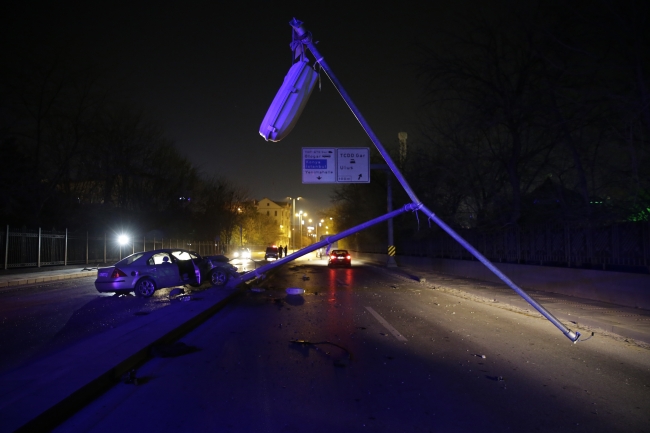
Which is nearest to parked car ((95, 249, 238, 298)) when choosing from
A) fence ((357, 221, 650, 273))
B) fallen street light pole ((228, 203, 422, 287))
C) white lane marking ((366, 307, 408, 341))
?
fallen street light pole ((228, 203, 422, 287))

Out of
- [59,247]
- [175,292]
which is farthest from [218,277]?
[59,247]

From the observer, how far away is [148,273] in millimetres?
16094

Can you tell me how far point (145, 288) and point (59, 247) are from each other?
21.9 meters

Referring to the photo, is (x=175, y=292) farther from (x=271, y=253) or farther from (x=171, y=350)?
(x=271, y=253)

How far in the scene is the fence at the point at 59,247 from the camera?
96.1 feet

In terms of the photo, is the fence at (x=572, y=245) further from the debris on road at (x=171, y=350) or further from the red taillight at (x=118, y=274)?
the red taillight at (x=118, y=274)

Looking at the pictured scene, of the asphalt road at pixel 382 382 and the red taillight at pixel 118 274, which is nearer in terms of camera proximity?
the asphalt road at pixel 382 382

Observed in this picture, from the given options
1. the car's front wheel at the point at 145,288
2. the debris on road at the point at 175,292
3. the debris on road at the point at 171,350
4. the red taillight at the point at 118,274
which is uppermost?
the red taillight at the point at 118,274

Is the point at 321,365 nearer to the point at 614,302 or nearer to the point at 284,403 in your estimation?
the point at 284,403

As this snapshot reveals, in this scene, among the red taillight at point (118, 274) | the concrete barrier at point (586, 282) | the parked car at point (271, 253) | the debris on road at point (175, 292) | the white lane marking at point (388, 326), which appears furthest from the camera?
the parked car at point (271, 253)

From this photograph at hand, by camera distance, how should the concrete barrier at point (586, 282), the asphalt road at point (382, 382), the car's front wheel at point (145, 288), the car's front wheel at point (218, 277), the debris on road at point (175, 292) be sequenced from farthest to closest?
the car's front wheel at point (218, 277) → the debris on road at point (175, 292) → the car's front wheel at point (145, 288) → the concrete barrier at point (586, 282) → the asphalt road at point (382, 382)

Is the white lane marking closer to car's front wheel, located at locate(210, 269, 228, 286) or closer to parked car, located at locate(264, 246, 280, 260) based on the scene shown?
car's front wheel, located at locate(210, 269, 228, 286)

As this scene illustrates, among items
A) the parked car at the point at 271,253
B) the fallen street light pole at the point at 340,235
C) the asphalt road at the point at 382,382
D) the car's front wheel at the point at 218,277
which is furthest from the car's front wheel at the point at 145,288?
the parked car at the point at 271,253

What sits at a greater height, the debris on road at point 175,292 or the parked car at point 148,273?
the parked car at point 148,273
